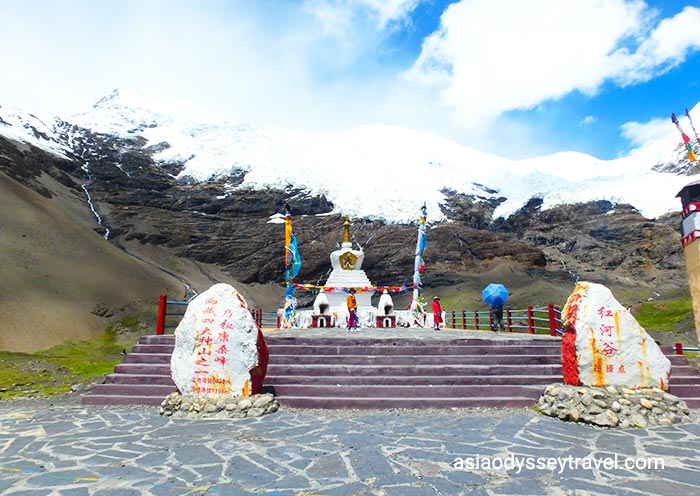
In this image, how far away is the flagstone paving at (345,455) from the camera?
439 centimetres

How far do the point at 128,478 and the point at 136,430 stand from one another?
2.28 metres

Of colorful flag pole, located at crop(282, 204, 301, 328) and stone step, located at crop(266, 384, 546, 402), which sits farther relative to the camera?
colorful flag pole, located at crop(282, 204, 301, 328)

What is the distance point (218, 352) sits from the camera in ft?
25.3

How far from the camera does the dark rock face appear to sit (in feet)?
190

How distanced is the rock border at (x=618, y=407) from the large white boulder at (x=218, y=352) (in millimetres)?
4938

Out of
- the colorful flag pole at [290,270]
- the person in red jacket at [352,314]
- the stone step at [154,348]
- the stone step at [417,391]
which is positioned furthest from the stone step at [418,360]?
the colorful flag pole at [290,270]

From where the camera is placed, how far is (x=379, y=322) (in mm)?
20422

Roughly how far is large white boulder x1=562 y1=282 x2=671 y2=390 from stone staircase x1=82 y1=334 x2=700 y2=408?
120 cm

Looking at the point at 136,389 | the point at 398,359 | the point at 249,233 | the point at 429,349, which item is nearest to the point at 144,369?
the point at 136,389

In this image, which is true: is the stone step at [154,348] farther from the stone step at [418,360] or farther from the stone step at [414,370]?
the stone step at [414,370]

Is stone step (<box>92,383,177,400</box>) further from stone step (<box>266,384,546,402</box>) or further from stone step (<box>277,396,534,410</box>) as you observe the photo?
stone step (<box>277,396,534,410</box>)

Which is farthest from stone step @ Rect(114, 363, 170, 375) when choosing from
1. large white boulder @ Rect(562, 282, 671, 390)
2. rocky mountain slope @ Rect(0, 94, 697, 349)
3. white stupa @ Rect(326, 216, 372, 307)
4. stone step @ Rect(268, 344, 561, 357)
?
rocky mountain slope @ Rect(0, 94, 697, 349)

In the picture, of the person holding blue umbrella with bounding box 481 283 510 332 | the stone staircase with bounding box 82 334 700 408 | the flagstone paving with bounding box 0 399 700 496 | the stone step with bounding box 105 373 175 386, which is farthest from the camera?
the person holding blue umbrella with bounding box 481 283 510 332

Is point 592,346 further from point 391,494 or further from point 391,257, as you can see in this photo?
point 391,257
